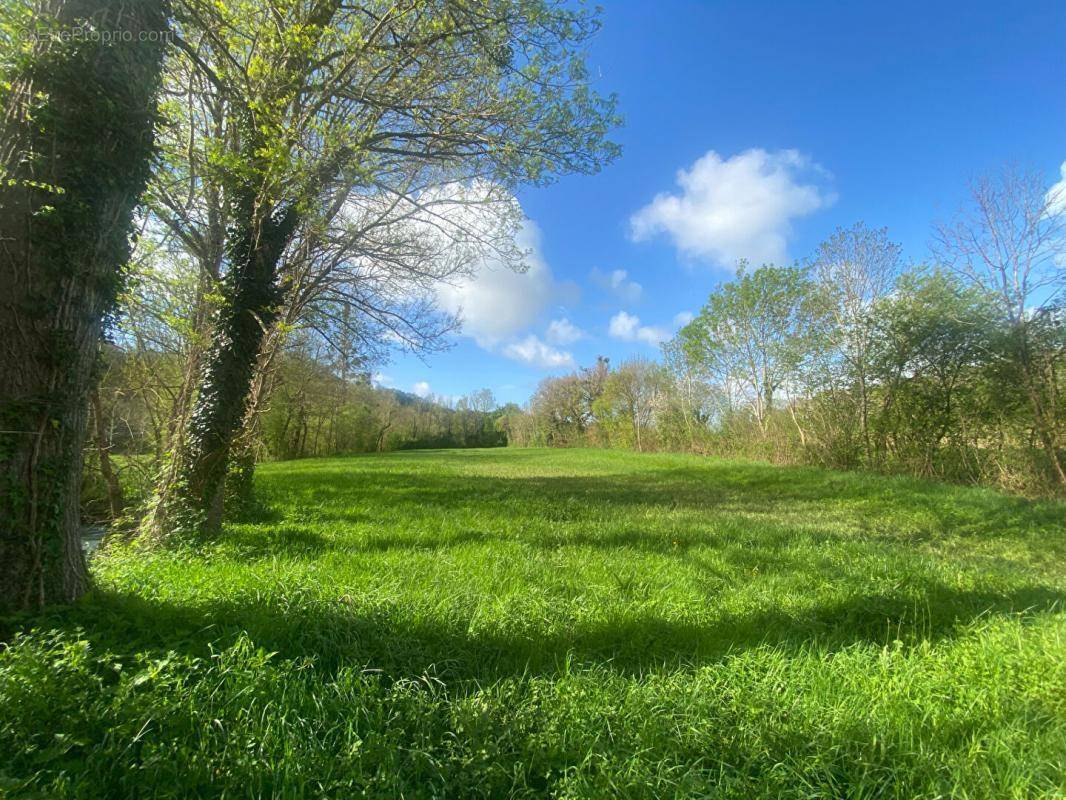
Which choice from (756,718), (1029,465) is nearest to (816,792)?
(756,718)

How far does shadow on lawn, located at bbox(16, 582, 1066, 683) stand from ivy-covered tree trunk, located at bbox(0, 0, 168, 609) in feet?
1.80

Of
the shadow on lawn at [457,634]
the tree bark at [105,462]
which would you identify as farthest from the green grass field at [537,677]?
the tree bark at [105,462]

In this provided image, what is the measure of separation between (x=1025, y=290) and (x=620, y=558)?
12199 millimetres

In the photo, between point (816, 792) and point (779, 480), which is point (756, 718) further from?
point (779, 480)

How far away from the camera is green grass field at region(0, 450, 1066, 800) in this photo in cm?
159

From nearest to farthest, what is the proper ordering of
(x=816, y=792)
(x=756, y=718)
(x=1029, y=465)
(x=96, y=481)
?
(x=816, y=792), (x=756, y=718), (x=96, y=481), (x=1029, y=465)

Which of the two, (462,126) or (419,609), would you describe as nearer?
(419,609)

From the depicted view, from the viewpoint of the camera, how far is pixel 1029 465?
8.77 meters

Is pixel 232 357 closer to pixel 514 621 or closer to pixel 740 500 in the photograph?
pixel 514 621

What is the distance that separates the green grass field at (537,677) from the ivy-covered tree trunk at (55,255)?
556 millimetres

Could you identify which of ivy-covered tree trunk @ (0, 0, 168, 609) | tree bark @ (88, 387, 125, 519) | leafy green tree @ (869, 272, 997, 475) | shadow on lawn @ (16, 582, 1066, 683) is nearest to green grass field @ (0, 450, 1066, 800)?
shadow on lawn @ (16, 582, 1066, 683)

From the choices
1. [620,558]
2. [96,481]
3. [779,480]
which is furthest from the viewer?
[779,480]

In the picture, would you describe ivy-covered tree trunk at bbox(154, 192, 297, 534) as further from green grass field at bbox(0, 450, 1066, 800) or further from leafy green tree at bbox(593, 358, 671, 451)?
leafy green tree at bbox(593, 358, 671, 451)

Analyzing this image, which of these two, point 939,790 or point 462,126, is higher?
point 462,126
